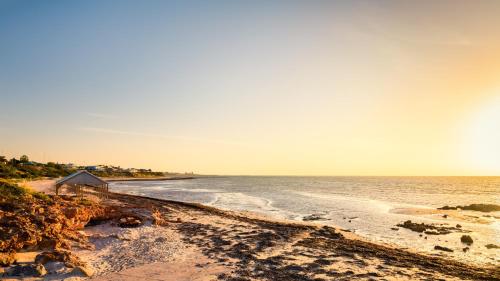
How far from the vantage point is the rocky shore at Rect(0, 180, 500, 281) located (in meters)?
13.9

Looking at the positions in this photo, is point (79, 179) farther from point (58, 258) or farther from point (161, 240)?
point (58, 258)

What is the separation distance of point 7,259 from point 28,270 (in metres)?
1.19

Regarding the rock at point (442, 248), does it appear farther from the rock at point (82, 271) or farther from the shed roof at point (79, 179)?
the shed roof at point (79, 179)

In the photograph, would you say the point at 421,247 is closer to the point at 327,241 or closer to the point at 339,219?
the point at 327,241

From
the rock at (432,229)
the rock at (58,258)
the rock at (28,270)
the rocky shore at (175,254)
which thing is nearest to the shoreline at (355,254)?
the rocky shore at (175,254)

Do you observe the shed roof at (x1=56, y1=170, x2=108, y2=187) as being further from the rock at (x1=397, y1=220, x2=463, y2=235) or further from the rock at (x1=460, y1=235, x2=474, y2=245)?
the rock at (x1=460, y1=235, x2=474, y2=245)

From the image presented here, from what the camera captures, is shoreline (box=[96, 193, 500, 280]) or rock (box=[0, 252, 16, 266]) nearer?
rock (box=[0, 252, 16, 266])

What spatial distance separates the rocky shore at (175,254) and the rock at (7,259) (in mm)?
40

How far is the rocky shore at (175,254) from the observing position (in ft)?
45.5

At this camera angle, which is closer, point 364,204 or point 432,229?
point 432,229

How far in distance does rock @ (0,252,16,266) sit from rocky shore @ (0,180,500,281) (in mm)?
40

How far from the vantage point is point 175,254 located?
56.5 feet

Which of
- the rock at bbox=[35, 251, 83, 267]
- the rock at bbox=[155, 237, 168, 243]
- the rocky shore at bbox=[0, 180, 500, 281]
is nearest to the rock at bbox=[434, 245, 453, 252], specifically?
the rocky shore at bbox=[0, 180, 500, 281]

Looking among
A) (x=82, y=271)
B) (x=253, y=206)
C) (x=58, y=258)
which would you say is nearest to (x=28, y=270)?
(x=58, y=258)
